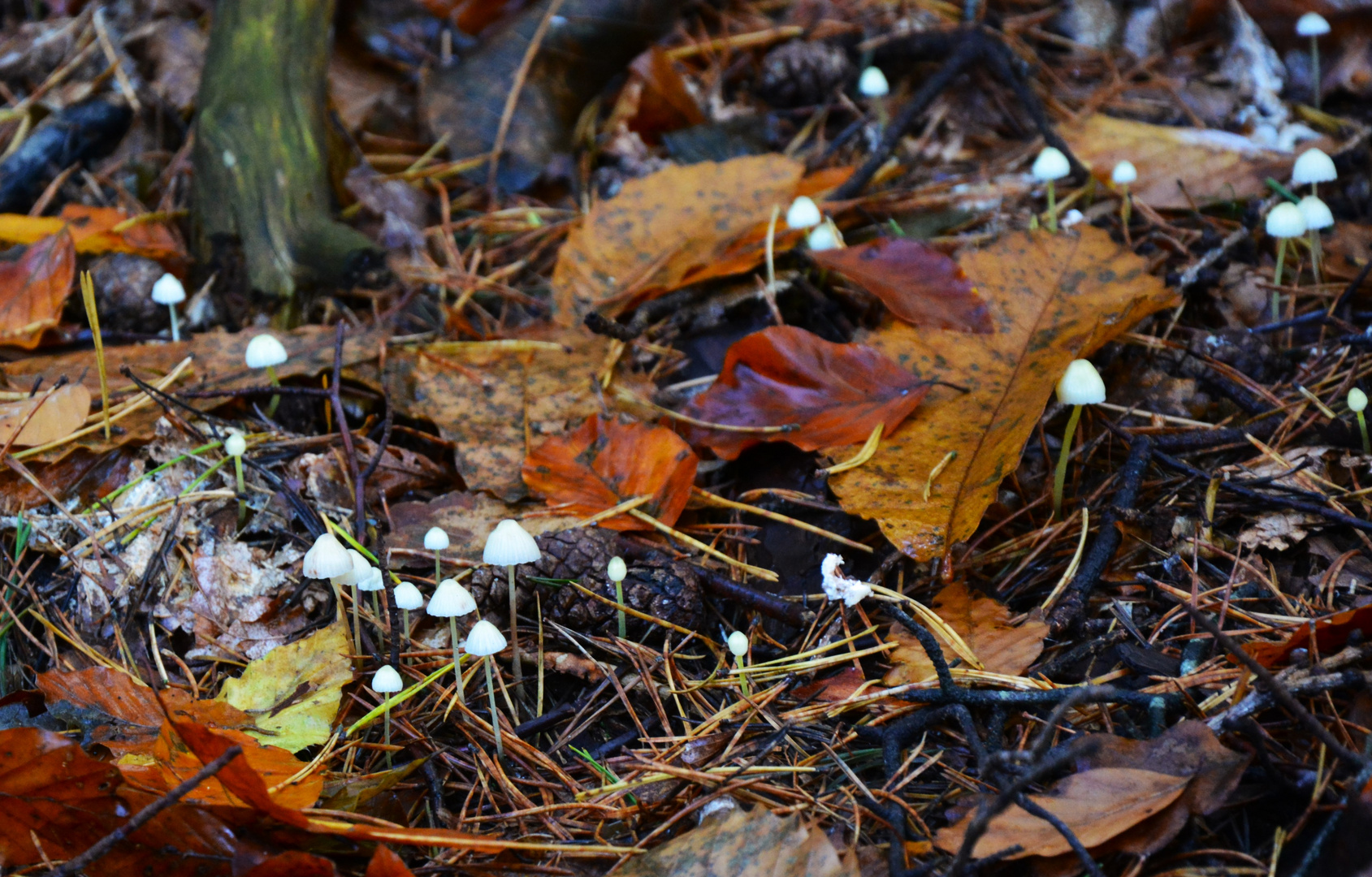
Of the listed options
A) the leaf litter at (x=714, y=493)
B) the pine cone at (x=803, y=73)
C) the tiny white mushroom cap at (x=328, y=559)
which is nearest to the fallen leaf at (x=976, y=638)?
the leaf litter at (x=714, y=493)

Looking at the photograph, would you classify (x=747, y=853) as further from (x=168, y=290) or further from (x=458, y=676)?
(x=168, y=290)

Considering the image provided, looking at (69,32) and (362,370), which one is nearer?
(362,370)

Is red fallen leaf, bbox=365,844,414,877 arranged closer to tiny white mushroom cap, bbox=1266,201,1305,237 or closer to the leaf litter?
the leaf litter

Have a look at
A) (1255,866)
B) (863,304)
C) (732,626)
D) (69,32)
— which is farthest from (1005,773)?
(69,32)

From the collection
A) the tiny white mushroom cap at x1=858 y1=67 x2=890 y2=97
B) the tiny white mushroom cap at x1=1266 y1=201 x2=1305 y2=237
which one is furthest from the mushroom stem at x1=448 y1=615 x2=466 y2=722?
the tiny white mushroom cap at x1=858 y1=67 x2=890 y2=97

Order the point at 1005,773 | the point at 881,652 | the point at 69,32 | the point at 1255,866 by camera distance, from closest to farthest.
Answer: the point at 1255,866 → the point at 1005,773 → the point at 881,652 → the point at 69,32

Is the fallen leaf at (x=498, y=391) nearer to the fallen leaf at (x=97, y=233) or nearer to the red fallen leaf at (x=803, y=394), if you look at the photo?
the red fallen leaf at (x=803, y=394)

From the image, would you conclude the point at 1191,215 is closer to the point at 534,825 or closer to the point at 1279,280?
the point at 1279,280
